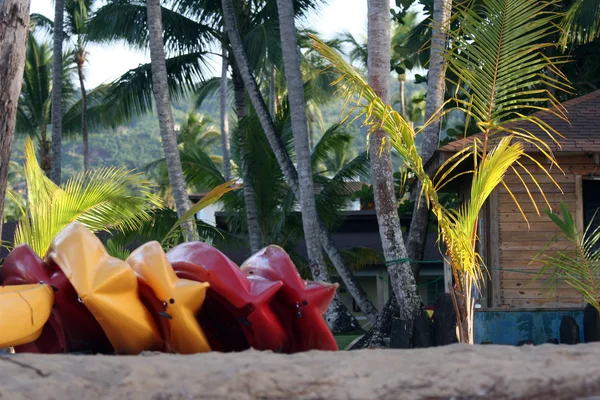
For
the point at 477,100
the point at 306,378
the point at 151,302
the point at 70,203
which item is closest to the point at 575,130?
the point at 477,100

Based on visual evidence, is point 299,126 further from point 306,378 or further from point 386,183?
point 306,378

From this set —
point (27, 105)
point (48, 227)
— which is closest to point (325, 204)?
point (48, 227)

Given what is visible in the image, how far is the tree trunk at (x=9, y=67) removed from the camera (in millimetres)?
5719

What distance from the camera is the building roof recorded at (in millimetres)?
10805

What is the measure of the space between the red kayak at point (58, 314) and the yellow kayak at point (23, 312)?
4.5 inches

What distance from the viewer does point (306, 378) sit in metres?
3.10

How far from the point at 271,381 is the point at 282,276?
204 centimetres

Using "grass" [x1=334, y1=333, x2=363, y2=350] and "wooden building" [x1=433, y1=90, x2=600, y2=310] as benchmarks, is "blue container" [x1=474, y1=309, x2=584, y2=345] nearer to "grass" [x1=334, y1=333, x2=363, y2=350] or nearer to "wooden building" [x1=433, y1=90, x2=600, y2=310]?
"wooden building" [x1=433, y1=90, x2=600, y2=310]

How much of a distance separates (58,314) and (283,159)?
10973mm

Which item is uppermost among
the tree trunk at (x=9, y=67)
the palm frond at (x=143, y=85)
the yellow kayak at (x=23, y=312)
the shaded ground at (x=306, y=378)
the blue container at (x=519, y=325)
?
the palm frond at (x=143, y=85)

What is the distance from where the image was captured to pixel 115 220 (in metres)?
9.01

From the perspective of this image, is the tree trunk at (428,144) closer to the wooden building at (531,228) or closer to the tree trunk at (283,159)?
the wooden building at (531,228)

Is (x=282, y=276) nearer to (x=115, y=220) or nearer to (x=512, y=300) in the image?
(x=115, y=220)

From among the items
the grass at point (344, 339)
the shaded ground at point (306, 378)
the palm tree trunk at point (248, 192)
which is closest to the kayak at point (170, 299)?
the shaded ground at point (306, 378)
